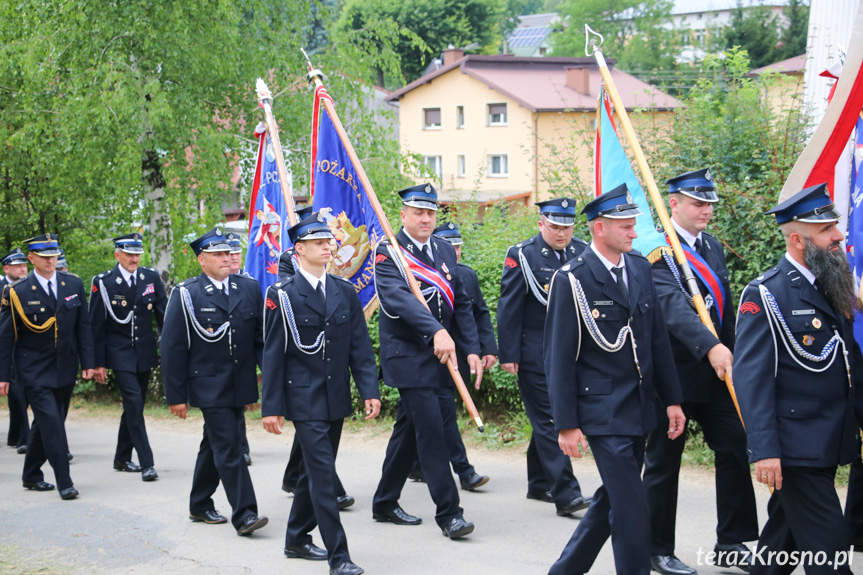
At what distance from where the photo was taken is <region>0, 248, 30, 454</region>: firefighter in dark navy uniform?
35.3 feet

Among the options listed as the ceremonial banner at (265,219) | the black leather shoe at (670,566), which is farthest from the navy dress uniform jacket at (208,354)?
the black leather shoe at (670,566)

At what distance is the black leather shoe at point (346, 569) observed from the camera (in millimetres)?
5941

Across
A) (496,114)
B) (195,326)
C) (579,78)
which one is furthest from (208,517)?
(496,114)

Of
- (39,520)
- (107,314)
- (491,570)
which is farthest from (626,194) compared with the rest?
(107,314)

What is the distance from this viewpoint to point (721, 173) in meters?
9.09

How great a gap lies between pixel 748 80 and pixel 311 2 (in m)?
8.02

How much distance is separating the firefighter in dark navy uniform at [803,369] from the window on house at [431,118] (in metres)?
45.9

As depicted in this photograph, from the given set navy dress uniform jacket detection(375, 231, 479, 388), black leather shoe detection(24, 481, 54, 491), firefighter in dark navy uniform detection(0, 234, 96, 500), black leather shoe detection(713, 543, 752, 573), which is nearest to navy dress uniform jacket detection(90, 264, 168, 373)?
firefighter in dark navy uniform detection(0, 234, 96, 500)

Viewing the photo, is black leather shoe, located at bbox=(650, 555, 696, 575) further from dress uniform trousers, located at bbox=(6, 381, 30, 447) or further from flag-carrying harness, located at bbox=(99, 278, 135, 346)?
dress uniform trousers, located at bbox=(6, 381, 30, 447)

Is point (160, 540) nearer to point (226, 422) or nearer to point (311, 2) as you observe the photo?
point (226, 422)

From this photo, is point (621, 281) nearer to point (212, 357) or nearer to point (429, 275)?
point (429, 275)

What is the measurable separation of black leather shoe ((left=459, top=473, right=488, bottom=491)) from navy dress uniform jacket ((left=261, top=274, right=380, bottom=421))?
1.92 meters

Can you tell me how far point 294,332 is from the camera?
6332 mm

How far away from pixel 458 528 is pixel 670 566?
1.51 m
